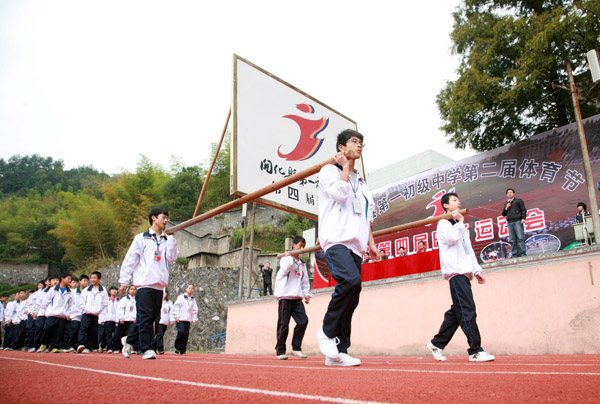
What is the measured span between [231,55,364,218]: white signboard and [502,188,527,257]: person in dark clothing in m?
4.28

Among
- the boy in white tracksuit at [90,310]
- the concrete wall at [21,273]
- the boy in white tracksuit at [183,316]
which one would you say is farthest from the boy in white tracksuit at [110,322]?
the concrete wall at [21,273]

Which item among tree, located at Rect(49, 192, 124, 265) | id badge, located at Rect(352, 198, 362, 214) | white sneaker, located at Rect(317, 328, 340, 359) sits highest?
tree, located at Rect(49, 192, 124, 265)

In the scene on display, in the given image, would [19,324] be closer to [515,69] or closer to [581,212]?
[581,212]

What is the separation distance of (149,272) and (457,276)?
12.2 ft

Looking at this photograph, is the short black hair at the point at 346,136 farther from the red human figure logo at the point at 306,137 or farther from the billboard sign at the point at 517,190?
the billboard sign at the point at 517,190

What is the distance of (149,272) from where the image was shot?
564 cm

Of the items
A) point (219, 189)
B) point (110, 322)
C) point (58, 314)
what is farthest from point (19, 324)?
point (219, 189)

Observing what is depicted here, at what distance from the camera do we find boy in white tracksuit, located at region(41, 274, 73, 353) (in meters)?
10.6

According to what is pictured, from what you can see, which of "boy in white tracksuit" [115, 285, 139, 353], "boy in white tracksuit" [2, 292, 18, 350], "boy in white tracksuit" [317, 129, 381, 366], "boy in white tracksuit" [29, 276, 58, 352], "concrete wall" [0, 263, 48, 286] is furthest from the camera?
"concrete wall" [0, 263, 48, 286]

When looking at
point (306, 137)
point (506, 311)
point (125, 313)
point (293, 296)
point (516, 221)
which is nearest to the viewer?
point (293, 296)

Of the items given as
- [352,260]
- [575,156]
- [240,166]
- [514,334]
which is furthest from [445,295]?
[575,156]

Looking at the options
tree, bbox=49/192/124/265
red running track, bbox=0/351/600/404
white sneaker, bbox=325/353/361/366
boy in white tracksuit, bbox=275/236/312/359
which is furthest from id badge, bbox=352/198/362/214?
tree, bbox=49/192/124/265

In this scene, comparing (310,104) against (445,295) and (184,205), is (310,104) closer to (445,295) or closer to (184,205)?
(445,295)

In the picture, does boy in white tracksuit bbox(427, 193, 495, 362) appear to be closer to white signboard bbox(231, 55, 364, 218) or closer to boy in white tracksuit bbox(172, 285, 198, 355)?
white signboard bbox(231, 55, 364, 218)
